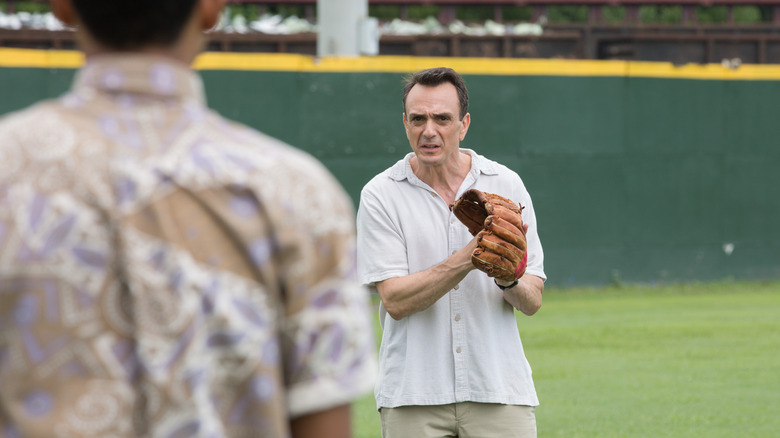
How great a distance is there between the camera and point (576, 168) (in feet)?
52.4

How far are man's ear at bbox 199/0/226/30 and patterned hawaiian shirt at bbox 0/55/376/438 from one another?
107mm

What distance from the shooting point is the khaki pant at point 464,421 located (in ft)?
14.2

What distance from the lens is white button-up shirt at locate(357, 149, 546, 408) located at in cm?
432

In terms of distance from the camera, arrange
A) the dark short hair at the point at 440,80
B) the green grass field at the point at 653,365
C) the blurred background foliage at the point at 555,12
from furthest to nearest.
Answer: the blurred background foliage at the point at 555,12
the green grass field at the point at 653,365
the dark short hair at the point at 440,80

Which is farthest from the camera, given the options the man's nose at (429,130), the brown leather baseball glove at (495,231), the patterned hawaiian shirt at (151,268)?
A: the man's nose at (429,130)

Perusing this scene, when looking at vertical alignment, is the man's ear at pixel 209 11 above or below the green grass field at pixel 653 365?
above

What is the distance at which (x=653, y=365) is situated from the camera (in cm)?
1052

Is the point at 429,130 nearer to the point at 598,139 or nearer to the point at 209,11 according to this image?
the point at 209,11

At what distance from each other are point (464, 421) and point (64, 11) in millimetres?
2981

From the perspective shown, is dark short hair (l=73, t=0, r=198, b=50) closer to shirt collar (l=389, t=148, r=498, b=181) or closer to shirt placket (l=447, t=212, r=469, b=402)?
shirt placket (l=447, t=212, r=469, b=402)

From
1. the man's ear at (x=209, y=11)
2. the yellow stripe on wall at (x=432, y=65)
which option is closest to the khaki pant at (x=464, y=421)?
the man's ear at (x=209, y=11)

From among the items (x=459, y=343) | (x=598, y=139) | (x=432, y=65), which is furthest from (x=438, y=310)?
(x=598, y=139)

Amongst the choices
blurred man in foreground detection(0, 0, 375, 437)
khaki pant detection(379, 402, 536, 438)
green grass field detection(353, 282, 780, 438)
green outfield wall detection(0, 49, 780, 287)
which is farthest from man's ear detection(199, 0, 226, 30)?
green outfield wall detection(0, 49, 780, 287)

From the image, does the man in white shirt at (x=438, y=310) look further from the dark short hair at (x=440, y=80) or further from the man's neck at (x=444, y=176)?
the dark short hair at (x=440, y=80)
